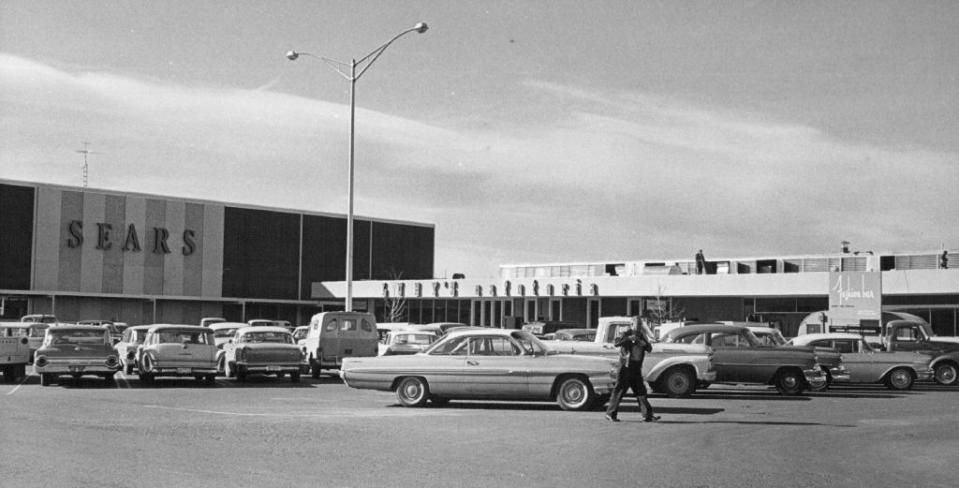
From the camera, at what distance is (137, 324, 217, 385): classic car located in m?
26.2

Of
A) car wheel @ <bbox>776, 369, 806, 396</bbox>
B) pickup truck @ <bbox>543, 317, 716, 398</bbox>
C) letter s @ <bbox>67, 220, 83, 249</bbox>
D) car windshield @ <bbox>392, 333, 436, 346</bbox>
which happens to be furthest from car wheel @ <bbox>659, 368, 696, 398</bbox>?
letter s @ <bbox>67, 220, 83, 249</bbox>

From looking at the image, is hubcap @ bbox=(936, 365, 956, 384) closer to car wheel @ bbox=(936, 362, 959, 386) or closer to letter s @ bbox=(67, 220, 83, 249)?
car wheel @ bbox=(936, 362, 959, 386)

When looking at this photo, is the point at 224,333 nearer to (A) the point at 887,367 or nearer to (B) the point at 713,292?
(A) the point at 887,367

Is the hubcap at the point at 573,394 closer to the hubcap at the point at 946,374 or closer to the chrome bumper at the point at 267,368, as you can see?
the chrome bumper at the point at 267,368

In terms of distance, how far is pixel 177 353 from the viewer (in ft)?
86.3

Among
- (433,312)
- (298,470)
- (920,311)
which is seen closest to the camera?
(298,470)

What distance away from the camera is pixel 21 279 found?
6338cm

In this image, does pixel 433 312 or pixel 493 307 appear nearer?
pixel 493 307

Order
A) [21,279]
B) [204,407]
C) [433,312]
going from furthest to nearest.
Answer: [433,312] < [21,279] < [204,407]

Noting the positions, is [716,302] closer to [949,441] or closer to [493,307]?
[493,307]

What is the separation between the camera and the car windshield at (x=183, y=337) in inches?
1050

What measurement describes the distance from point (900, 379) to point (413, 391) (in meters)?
14.5

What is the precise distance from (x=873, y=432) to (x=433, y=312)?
53840 mm

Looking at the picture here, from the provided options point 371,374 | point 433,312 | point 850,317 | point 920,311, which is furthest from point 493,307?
point 371,374
